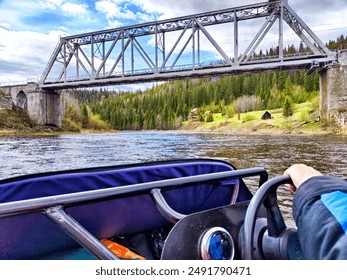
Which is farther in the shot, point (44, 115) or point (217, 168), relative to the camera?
point (44, 115)

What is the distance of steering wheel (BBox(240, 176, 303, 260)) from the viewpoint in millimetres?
1068

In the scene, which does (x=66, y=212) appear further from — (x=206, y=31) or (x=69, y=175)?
(x=206, y=31)

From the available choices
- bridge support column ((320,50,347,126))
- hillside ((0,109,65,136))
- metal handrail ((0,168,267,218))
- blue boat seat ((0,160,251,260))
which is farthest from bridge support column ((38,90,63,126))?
metal handrail ((0,168,267,218))

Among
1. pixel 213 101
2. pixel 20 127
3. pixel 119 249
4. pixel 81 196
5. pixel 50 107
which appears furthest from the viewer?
pixel 213 101

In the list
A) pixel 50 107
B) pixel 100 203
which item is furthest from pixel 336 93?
pixel 50 107

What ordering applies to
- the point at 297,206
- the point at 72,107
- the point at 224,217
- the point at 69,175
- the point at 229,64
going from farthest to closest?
the point at 72,107 → the point at 229,64 → the point at 69,175 → the point at 224,217 → the point at 297,206

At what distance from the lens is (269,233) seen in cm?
116

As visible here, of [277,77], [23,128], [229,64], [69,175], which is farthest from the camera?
[277,77]

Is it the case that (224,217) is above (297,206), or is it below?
below

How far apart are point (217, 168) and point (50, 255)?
3.89 feet

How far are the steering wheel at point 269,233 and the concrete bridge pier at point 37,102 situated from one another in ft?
120

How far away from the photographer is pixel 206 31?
28406 mm

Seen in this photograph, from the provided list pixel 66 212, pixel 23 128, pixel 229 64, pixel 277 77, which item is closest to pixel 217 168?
pixel 66 212

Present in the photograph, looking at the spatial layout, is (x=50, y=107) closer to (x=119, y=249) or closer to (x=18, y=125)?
(x=18, y=125)
